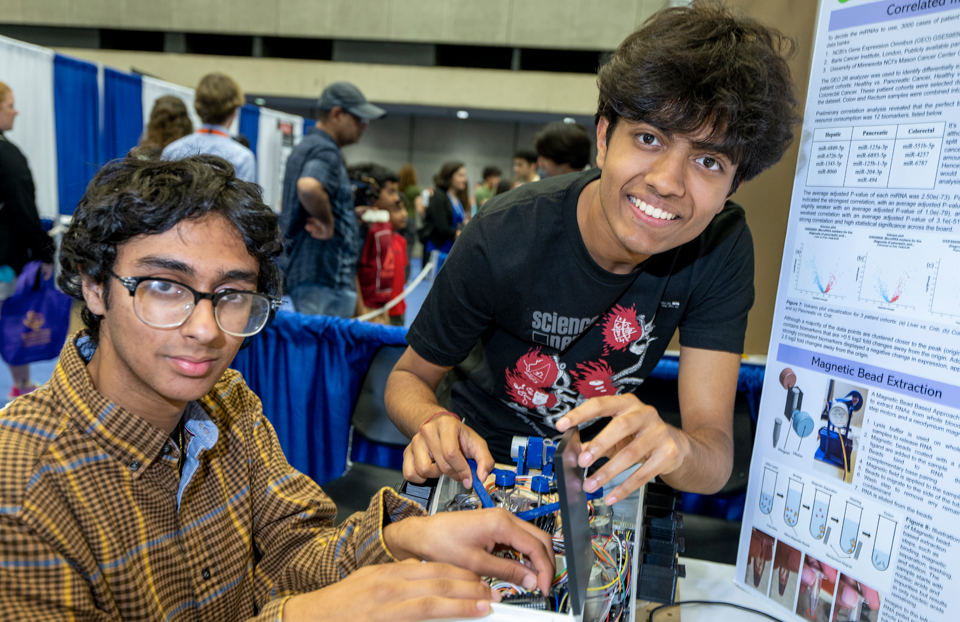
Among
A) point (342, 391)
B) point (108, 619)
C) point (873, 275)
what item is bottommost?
point (342, 391)

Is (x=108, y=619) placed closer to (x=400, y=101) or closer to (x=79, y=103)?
(x=79, y=103)

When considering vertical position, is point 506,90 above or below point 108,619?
above

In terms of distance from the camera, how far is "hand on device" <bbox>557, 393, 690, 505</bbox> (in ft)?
2.65

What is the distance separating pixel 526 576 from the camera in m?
0.77

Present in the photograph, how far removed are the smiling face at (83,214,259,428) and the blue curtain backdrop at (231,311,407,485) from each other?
1.67 metres

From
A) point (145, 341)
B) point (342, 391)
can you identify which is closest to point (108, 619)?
point (145, 341)

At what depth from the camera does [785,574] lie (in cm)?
123

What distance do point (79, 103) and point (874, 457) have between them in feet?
23.6

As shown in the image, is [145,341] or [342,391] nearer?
[145,341]

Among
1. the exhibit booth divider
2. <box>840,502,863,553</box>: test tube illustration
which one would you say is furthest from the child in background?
<box>840,502,863,553</box>: test tube illustration

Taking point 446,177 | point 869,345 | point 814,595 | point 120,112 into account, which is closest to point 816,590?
point 814,595

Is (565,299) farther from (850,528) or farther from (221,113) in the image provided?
(221,113)

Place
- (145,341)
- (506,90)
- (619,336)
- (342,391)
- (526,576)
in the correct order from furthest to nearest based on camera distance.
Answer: (506,90)
(342,391)
(619,336)
(145,341)
(526,576)

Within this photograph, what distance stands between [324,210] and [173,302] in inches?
90.6
